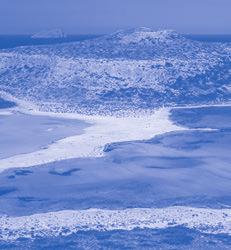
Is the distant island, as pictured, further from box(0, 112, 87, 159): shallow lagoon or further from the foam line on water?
the foam line on water

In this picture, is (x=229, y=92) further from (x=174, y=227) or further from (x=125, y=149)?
(x=174, y=227)

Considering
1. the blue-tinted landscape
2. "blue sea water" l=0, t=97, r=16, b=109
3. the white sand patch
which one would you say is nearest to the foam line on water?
the blue-tinted landscape

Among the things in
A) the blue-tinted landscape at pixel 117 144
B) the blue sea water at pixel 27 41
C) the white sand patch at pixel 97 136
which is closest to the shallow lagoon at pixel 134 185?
the blue-tinted landscape at pixel 117 144

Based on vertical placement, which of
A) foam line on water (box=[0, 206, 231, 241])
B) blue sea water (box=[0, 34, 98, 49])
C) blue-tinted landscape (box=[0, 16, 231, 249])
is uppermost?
blue sea water (box=[0, 34, 98, 49])

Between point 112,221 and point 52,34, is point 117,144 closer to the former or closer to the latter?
point 112,221

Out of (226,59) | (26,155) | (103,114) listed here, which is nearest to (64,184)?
(26,155)

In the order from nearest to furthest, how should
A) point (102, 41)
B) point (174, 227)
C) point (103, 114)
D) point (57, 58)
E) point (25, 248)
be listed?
1. point (25, 248)
2. point (174, 227)
3. point (103, 114)
4. point (57, 58)
5. point (102, 41)
